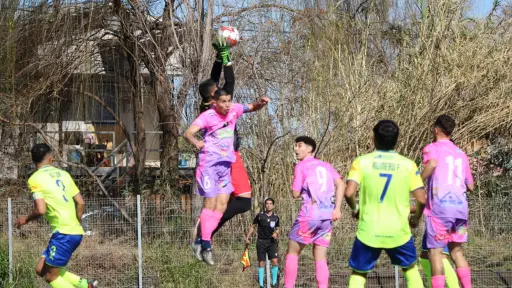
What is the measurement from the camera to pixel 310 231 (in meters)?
8.37

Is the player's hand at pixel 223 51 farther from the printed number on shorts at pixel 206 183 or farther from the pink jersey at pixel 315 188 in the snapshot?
the pink jersey at pixel 315 188

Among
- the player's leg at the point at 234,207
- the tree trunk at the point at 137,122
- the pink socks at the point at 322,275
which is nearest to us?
the player's leg at the point at 234,207

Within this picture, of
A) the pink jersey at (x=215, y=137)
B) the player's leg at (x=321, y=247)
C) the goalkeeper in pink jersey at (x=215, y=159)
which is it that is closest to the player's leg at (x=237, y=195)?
the goalkeeper in pink jersey at (x=215, y=159)

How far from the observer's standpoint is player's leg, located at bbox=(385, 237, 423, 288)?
21.2 feet

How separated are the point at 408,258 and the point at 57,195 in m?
3.93

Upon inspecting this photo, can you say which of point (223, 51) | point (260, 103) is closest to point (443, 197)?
point (260, 103)

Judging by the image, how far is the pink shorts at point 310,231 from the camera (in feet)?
27.4

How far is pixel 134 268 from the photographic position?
11.5 m

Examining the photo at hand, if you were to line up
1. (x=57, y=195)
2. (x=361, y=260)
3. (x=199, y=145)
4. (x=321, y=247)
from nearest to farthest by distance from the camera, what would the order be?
1. (x=361, y=260)
2. (x=199, y=145)
3. (x=57, y=195)
4. (x=321, y=247)

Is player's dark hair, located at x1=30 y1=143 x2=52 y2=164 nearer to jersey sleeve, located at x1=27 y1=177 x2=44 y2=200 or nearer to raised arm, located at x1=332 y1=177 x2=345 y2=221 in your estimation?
jersey sleeve, located at x1=27 y1=177 x2=44 y2=200

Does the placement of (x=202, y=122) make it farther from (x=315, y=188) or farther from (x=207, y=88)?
(x=315, y=188)

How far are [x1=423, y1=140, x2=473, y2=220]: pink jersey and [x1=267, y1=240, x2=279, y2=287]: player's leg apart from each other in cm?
420

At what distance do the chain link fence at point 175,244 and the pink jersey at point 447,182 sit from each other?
394 centimetres

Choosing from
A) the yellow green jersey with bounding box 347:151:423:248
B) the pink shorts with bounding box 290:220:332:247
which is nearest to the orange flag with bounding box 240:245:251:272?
the pink shorts with bounding box 290:220:332:247
